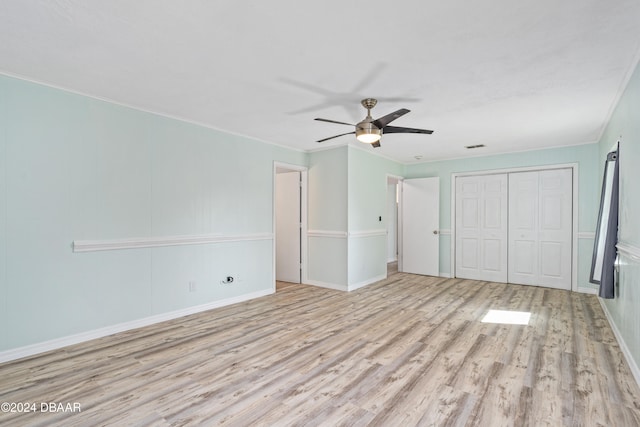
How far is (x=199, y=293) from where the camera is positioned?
419 centimetres

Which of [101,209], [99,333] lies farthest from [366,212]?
[99,333]

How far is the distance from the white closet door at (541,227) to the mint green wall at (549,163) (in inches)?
6.7

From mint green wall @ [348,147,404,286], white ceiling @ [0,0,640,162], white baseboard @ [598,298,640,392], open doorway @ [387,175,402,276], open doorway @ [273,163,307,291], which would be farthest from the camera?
open doorway @ [387,175,402,276]

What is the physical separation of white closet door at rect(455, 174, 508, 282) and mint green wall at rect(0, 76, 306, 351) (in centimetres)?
439

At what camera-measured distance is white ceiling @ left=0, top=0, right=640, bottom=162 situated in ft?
6.22

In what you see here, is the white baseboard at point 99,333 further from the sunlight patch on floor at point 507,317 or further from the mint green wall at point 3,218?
the sunlight patch on floor at point 507,317

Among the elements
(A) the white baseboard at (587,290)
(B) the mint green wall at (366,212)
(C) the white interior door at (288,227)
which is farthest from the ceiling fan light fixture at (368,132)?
(A) the white baseboard at (587,290)

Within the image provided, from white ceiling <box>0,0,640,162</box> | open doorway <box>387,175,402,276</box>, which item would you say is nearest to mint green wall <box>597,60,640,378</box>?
white ceiling <box>0,0,640,162</box>

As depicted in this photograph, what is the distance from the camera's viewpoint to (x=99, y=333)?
326 centimetres

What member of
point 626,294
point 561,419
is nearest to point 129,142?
→ point 561,419

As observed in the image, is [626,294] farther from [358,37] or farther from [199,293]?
[199,293]

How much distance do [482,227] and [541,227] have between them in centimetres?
→ 95

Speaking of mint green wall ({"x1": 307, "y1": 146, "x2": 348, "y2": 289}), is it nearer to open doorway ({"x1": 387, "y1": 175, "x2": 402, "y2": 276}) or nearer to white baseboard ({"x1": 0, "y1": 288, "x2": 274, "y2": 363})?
white baseboard ({"x1": 0, "y1": 288, "x2": 274, "y2": 363})

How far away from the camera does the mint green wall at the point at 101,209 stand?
2809mm
